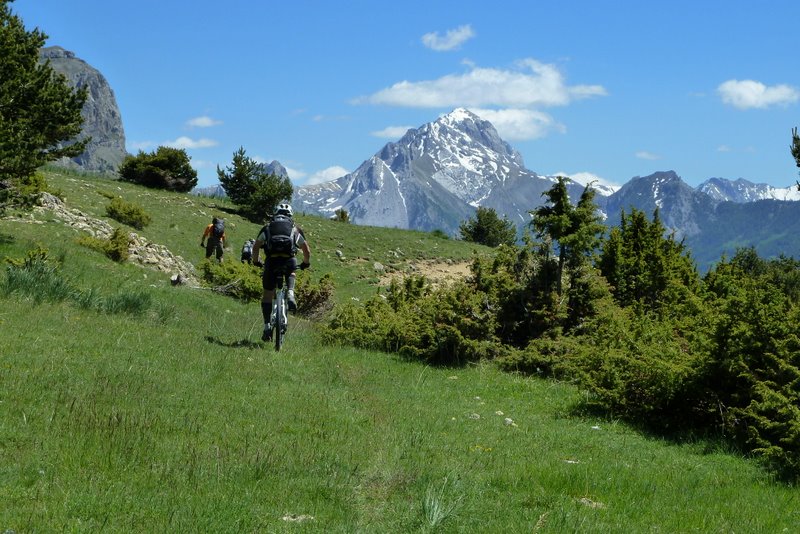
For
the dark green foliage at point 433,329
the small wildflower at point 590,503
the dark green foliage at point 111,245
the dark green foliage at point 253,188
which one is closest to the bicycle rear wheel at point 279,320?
the dark green foliage at point 433,329

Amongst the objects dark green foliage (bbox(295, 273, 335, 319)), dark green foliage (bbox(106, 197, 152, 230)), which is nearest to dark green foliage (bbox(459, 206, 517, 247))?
dark green foliage (bbox(106, 197, 152, 230))

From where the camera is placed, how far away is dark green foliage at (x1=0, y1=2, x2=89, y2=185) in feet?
61.7

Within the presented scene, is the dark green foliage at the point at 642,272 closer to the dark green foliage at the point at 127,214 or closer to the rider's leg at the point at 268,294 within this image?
the rider's leg at the point at 268,294

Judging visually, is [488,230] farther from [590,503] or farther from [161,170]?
[590,503]

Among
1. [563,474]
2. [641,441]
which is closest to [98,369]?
[563,474]

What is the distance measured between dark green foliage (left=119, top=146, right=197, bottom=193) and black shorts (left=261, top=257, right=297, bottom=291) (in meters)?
37.7

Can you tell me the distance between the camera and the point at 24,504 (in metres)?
5.00

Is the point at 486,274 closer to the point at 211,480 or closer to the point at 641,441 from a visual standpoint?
the point at 641,441

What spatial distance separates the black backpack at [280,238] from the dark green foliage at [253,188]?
32.8m

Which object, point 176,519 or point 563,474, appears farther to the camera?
point 563,474

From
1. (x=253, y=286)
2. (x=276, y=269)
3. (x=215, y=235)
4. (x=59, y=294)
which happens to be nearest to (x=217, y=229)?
(x=215, y=235)

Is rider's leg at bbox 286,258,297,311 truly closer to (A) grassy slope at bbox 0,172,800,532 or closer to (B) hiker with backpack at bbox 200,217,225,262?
(A) grassy slope at bbox 0,172,800,532

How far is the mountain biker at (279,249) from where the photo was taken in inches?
516

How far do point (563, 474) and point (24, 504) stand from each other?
4.60m
